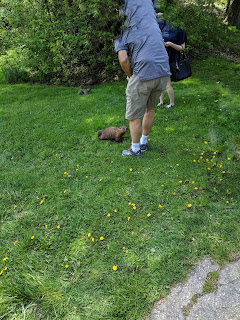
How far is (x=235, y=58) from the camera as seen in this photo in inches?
297

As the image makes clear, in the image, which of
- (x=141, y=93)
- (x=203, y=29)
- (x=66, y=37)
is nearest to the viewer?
Answer: (x=141, y=93)

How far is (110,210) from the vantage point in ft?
9.11

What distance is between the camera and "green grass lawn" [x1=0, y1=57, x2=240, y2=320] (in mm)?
2012

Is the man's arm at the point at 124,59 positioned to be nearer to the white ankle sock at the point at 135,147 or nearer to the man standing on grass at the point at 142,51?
the man standing on grass at the point at 142,51

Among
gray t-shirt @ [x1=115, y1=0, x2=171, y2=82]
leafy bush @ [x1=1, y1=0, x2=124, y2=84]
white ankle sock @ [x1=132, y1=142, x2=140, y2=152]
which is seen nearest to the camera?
gray t-shirt @ [x1=115, y1=0, x2=171, y2=82]

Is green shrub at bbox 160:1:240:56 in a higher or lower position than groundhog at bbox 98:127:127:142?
higher

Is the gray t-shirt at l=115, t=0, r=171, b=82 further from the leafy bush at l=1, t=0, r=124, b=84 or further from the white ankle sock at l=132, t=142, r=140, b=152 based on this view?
the leafy bush at l=1, t=0, r=124, b=84

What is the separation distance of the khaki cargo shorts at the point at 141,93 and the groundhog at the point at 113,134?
731mm

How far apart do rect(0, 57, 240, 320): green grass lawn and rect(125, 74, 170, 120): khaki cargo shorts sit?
2.63 feet

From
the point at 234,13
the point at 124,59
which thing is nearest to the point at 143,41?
the point at 124,59

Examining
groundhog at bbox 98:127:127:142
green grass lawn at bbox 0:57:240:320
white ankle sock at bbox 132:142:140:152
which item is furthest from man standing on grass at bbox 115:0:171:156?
green grass lawn at bbox 0:57:240:320

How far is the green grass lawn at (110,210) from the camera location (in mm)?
2012

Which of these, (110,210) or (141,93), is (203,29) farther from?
(110,210)

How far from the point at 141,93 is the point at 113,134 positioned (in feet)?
4.00
